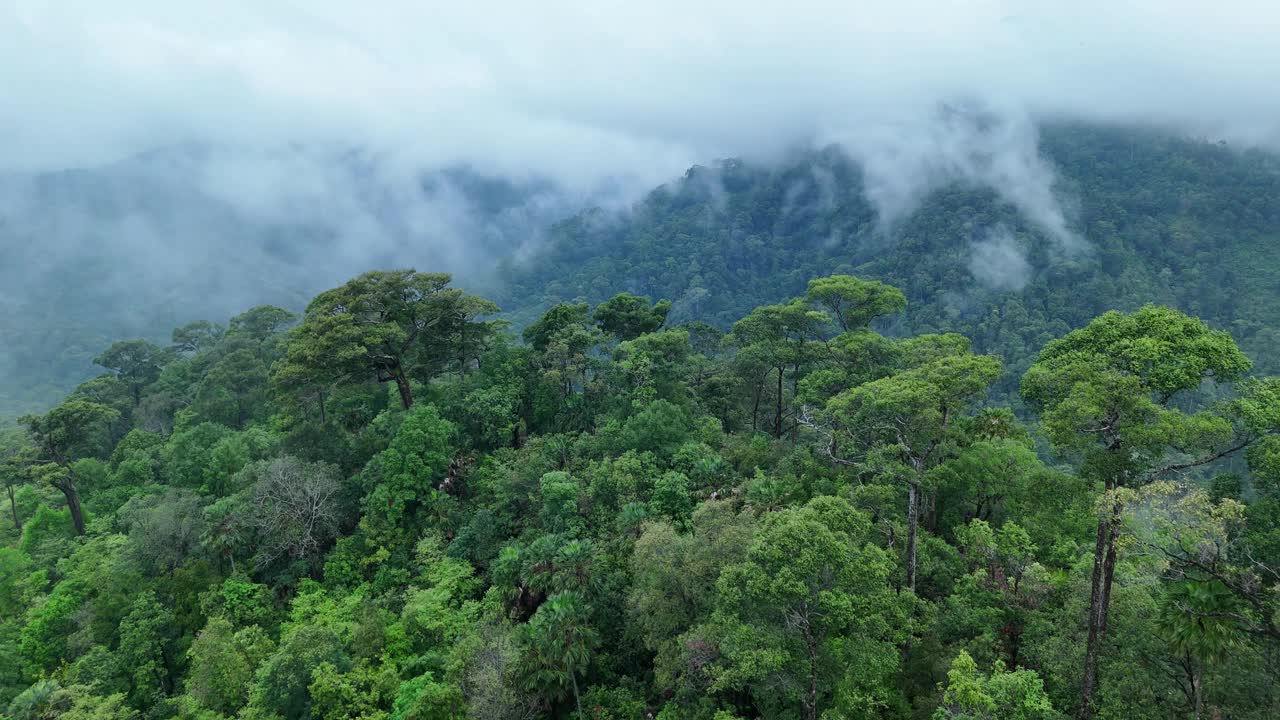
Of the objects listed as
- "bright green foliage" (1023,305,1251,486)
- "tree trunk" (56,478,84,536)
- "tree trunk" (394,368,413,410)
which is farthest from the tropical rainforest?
"tree trunk" (56,478,84,536)

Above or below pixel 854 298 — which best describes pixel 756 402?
below

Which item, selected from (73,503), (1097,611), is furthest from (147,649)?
(1097,611)

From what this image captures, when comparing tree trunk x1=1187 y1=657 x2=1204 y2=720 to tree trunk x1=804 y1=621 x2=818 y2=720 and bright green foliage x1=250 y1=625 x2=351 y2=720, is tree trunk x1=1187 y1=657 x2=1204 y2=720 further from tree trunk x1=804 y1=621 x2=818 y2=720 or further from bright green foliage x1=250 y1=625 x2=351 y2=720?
bright green foliage x1=250 y1=625 x2=351 y2=720

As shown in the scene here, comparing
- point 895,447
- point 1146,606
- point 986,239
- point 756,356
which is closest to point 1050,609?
point 1146,606

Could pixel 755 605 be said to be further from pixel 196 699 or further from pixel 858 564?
pixel 196 699

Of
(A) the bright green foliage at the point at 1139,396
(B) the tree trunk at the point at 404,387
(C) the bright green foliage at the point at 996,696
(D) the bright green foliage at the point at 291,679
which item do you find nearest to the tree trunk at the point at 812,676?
(C) the bright green foliage at the point at 996,696

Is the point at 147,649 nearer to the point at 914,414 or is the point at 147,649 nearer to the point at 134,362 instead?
the point at 914,414
